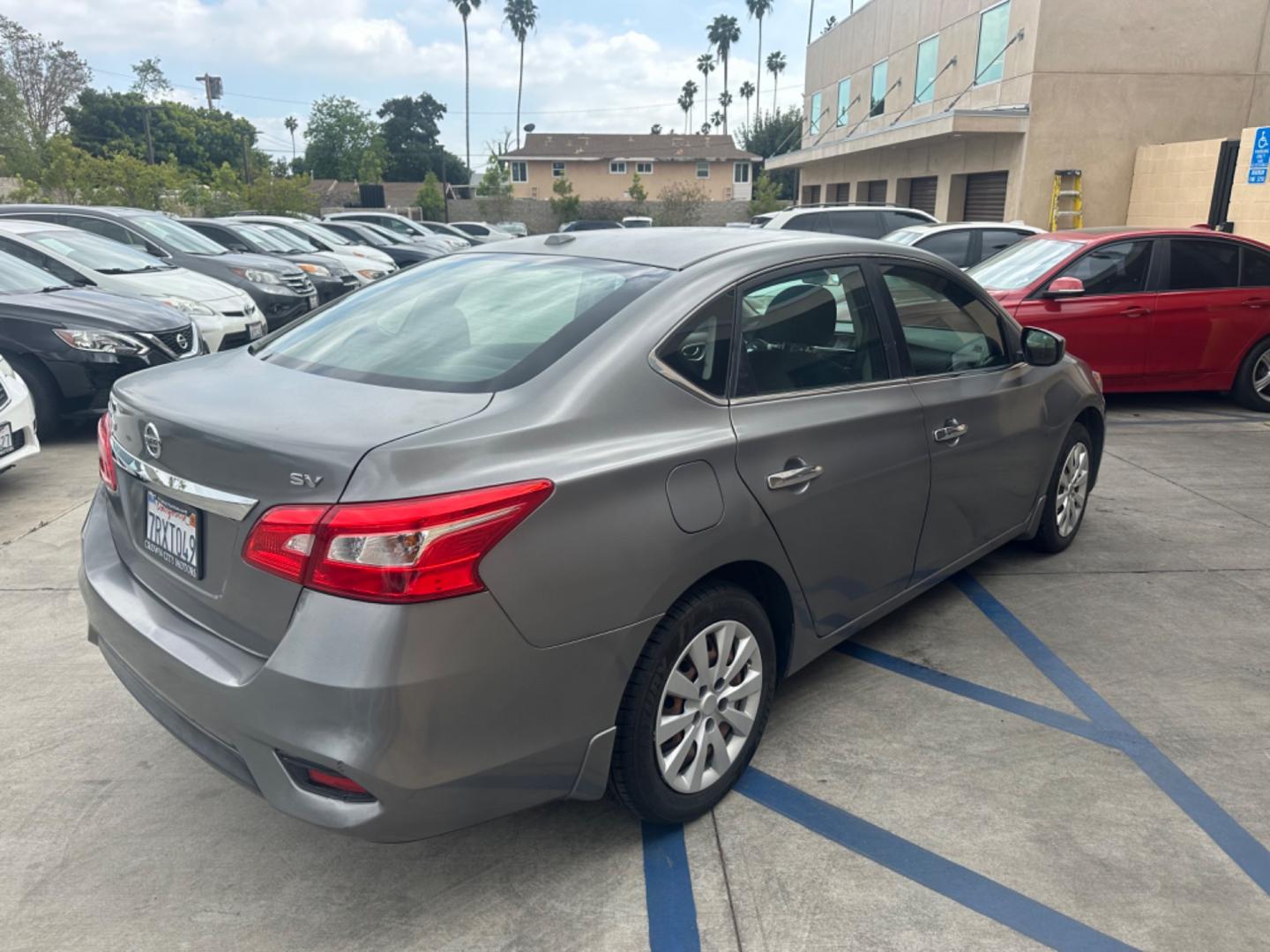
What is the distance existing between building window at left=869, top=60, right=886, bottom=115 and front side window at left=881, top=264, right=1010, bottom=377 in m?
28.8

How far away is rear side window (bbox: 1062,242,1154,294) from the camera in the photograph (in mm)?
8195

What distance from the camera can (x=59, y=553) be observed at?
16.6ft

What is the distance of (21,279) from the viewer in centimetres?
779

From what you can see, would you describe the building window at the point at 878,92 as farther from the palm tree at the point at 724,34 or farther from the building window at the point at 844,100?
the palm tree at the point at 724,34

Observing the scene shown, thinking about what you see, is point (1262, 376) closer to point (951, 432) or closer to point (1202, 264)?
point (1202, 264)

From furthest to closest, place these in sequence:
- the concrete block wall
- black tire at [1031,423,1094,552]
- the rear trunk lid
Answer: the concrete block wall
black tire at [1031,423,1094,552]
the rear trunk lid

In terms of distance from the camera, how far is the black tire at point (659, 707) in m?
Result: 2.56

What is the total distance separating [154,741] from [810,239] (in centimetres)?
288

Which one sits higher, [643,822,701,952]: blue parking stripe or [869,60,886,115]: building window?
[869,60,886,115]: building window

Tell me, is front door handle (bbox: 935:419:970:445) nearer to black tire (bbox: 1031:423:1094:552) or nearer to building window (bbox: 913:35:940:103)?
black tire (bbox: 1031:423:1094:552)

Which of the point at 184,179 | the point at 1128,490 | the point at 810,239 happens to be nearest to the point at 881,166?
the point at 184,179

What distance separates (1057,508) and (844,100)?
32980 mm

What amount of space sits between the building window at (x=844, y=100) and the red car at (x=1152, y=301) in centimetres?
2770

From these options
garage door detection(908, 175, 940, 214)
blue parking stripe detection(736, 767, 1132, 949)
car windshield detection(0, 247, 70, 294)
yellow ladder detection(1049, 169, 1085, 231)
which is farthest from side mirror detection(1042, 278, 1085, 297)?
garage door detection(908, 175, 940, 214)
